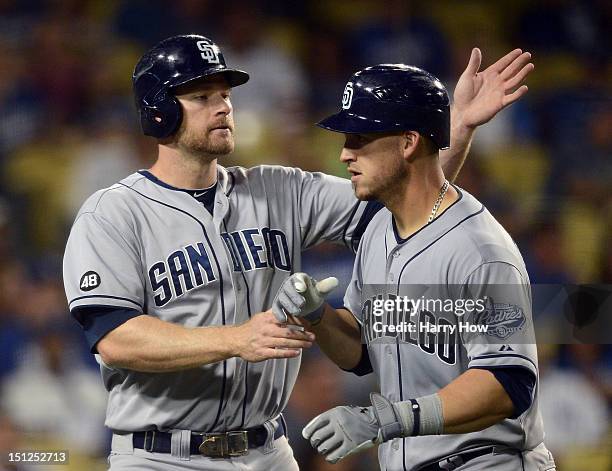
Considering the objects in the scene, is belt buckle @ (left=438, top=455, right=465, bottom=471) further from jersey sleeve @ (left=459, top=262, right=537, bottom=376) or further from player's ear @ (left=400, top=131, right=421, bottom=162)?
player's ear @ (left=400, top=131, right=421, bottom=162)

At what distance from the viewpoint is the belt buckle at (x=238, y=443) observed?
218cm

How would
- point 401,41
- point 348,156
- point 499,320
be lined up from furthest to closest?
point 401,41 → point 348,156 → point 499,320

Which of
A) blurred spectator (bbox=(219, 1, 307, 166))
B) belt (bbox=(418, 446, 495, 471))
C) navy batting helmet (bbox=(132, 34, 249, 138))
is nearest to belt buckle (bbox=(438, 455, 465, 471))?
belt (bbox=(418, 446, 495, 471))

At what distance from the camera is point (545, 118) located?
400cm

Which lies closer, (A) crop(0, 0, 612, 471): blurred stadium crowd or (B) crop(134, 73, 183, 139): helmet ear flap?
(B) crop(134, 73, 183, 139): helmet ear flap

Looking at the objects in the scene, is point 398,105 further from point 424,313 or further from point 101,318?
point 101,318

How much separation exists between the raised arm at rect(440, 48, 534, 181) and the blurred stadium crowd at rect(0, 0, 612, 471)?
1194mm

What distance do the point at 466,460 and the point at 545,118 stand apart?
2.48 meters

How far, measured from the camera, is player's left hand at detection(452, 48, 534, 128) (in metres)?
2.34

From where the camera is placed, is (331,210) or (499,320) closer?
(499,320)

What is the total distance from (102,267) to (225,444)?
1.68ft

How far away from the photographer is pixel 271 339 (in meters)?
1.87

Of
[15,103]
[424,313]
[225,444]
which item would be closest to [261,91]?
[15,103]

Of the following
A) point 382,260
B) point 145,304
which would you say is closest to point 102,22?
point 145,304
